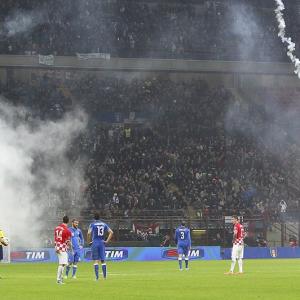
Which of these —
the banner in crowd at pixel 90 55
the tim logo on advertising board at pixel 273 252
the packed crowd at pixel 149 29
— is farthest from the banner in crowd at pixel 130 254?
the packed crowd at pixel 149 29

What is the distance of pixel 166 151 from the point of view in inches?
2576

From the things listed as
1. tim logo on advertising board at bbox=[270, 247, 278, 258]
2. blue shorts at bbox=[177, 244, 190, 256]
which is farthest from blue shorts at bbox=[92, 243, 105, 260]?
tim logo on advertising board at bbox=[270, 247, 278, 258]

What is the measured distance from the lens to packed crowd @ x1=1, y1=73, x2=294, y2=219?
60.4 metres

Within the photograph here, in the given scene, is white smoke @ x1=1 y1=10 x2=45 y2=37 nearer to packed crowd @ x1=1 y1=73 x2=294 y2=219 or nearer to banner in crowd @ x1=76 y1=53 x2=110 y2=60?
packed crowd @ x1=1 y1=73 x2=294 y2=219

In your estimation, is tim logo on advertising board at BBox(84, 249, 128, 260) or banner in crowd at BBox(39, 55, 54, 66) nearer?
tim logo on advertising board at BBox(84, 249, 128, 260)

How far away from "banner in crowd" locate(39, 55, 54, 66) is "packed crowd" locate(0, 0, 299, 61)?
47 centimetres

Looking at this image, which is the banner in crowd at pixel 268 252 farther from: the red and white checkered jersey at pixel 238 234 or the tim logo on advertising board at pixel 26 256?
the red and white checkered jersey at pixel 238 234

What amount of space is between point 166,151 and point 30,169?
1309 cm

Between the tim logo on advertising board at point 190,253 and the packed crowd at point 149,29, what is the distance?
17333 mm

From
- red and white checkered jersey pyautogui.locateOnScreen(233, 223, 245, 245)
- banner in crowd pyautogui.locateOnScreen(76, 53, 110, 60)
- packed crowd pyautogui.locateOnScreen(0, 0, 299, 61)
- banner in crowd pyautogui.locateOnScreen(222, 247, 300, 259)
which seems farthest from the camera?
banner in crowd pyautogui.locateOnScreen(76, 53, 110, 60)

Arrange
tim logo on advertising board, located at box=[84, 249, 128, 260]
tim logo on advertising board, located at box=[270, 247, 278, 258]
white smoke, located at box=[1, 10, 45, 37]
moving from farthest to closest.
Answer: white smoke, located at box=[1, 10, 45, 37] → tim logo on advertising board, located at box=[270, 247, 278, 258] → tim logo on advertising board, located at box=[84, 249, 128, 260]

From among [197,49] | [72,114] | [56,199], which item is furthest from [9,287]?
[197,49]

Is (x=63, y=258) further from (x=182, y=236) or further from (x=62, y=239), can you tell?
(x=182, y=236)

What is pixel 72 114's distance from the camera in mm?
65312
